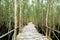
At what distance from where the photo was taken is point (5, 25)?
63.4ft

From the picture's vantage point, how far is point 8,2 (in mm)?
16125

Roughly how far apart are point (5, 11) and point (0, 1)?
220 cm

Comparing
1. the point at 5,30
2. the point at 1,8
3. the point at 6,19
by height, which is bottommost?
the point at 5,30

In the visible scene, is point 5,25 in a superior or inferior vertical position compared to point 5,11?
inferior

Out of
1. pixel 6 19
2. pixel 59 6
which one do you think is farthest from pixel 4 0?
pixel 59 6

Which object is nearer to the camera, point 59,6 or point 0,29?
point 0,29

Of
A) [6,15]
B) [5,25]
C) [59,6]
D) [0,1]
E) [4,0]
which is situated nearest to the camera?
[0,1]

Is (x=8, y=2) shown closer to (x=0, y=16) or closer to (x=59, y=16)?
(x=0, y=16)

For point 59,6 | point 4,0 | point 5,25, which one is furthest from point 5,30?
point 59,6

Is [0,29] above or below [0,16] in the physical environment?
below

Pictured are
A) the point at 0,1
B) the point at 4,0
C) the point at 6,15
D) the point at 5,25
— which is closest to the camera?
the point at 0,1

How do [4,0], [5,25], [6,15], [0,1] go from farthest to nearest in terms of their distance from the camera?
[5,25] → [6,15] → [4,0] → [0,1]

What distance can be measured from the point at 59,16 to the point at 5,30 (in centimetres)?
963

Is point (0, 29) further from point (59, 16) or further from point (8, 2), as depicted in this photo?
point (59, 16)
